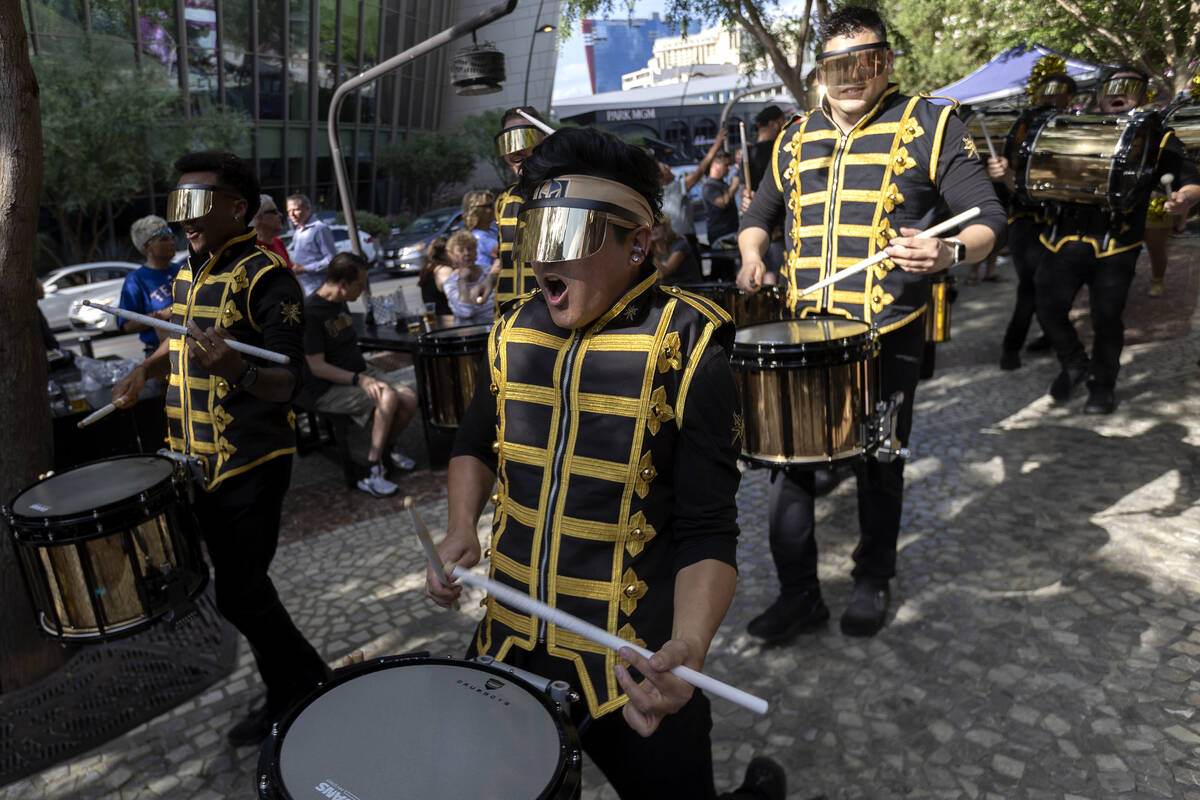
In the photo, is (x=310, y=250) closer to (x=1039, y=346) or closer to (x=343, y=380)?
(x=343, y=380)

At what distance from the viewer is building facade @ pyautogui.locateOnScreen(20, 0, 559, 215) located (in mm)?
27594

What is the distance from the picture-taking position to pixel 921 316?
3.86 m

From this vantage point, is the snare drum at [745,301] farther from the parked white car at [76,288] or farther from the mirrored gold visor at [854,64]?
the parked white car at [76,288]

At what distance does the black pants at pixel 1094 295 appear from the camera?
6.53 metres

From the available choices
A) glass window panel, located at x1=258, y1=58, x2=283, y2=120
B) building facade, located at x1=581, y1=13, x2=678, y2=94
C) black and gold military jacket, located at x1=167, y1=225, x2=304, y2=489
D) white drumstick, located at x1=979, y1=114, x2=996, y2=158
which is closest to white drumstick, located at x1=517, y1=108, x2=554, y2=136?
black and gold military jacket, located at x1=167, y1=225, x2=304, y2=489

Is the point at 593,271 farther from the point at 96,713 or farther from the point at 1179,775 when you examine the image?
the point at 96,713

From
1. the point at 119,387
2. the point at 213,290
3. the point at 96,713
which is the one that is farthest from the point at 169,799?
the point at 213,290

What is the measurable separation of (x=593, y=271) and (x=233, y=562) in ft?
7.19

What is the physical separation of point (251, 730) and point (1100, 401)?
604 cm

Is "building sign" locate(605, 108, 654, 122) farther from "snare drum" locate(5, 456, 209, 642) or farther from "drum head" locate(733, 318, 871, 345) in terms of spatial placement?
"snare drum" locate(5, 456, 209, 642)

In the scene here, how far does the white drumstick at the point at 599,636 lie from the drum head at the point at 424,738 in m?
0.19

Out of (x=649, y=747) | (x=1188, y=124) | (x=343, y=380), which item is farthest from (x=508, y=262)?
(x=1188, y=124)

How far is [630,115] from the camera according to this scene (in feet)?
144

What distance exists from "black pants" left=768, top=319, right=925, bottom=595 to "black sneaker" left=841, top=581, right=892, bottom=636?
0.05 meters
